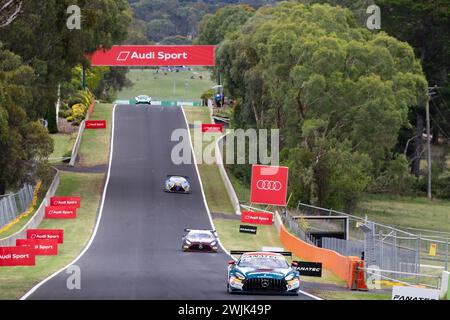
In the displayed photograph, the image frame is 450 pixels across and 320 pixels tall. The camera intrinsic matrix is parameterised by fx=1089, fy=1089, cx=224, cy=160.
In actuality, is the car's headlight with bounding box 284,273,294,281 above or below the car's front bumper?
above

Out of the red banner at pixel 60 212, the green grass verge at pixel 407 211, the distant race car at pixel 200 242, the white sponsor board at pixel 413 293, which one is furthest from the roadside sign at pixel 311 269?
the green grass verge at pixel 407 211

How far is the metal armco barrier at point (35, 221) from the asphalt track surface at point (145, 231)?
313 cm

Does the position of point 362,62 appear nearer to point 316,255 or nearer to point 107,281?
point 316,255

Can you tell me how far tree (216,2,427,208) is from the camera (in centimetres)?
7200

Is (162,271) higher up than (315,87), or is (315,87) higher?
(315,87)

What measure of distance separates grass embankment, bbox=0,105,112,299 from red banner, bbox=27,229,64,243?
1.66 ft

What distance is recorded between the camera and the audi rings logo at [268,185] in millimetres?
61344

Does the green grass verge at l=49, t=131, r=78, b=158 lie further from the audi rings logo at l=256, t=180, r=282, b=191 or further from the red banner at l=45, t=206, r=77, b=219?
the audi rings logo at l=256, t=180, r=282, b=191

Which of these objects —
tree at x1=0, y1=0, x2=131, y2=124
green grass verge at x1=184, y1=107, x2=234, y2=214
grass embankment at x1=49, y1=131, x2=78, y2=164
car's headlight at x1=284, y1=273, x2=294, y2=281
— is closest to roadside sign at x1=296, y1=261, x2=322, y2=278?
car's headlight at x1=284, y1=273, x2=294, y2=281

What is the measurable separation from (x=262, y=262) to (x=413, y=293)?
5529mm

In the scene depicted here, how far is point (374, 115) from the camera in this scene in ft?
244
